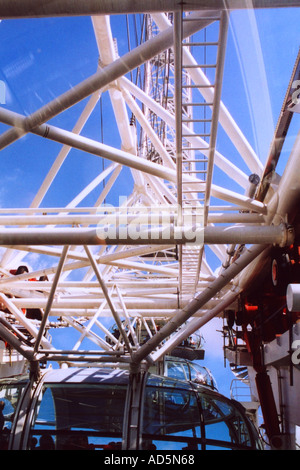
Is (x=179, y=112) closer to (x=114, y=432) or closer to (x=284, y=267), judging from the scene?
(x=284, y=267)

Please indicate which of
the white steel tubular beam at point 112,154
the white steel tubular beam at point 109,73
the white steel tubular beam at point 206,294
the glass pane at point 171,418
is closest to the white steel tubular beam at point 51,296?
the white steel tubular beam at point 206,294

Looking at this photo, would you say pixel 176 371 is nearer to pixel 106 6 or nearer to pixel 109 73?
pixel 109 73

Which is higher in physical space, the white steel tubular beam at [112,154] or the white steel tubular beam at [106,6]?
the white steel tubular beam at [112,154]

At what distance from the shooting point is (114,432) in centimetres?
752

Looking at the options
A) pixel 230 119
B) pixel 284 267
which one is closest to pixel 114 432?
pixel 284 267

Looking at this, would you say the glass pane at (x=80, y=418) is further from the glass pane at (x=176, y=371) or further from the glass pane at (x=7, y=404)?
the glass pane at (x=176, y=371)

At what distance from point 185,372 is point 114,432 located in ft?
56.2

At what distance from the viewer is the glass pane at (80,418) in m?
7.48

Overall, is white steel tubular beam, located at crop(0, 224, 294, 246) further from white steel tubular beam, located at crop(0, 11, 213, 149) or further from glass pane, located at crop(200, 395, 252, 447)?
glass pane, located at crop(200, 395, 252, 447)

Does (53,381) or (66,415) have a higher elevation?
(53,381)

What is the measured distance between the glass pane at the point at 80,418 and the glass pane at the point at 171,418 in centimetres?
56

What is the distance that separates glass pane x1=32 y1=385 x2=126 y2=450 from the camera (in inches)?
295

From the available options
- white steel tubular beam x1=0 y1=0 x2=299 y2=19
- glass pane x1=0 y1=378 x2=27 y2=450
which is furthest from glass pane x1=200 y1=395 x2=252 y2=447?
white steel tubular beam x1=0 y1=0 x2=299 y2=19
